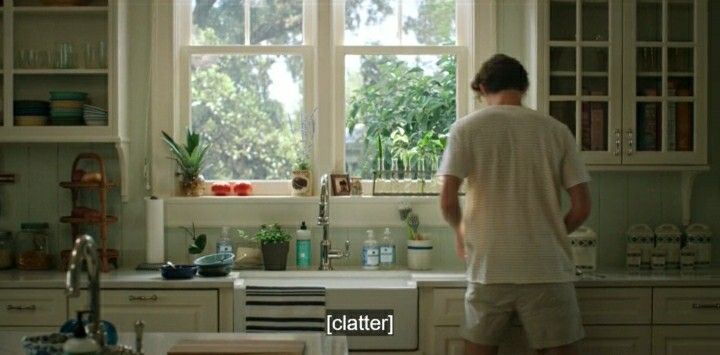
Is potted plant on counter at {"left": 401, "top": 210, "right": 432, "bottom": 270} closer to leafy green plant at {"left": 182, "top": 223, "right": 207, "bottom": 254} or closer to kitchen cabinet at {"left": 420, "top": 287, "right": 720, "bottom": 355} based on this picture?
kitchen cabinet at {"left": 420, "top": 287, "right": 720, "bottom": 355}

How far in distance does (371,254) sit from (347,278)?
18cm

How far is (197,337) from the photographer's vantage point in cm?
255

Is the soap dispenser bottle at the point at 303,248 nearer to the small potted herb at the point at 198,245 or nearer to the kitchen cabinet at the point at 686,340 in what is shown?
the small potted herb at the point at 198,245

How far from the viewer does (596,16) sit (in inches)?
168

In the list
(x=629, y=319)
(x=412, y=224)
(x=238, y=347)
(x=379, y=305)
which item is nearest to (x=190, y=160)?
(x=412, y=224)

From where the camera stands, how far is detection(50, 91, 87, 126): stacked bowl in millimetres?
4258

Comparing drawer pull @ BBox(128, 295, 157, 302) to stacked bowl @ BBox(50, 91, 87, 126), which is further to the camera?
stacked bowl @ BBox(50, 91, 87, 126)

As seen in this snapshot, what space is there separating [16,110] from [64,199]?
503mm

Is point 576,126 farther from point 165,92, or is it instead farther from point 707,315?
point 165,92

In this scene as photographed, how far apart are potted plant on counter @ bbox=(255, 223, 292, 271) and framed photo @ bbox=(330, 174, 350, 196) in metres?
0.35

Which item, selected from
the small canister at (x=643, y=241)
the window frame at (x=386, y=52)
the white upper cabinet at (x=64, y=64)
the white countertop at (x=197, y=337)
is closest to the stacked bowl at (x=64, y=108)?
the white upper cabinet at (x=64, y=64)

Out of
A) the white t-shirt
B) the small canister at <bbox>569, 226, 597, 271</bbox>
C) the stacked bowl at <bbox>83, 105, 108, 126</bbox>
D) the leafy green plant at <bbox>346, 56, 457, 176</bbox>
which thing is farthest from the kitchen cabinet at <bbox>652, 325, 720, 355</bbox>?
the stacked bowl at <bbox>83, 105, 108, 126</bbox>

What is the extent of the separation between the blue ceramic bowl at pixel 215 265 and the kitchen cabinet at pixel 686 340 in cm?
185

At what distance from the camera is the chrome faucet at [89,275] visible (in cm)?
180
